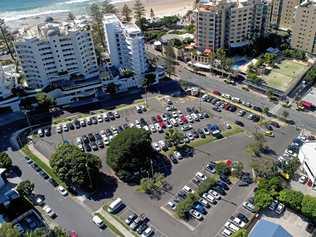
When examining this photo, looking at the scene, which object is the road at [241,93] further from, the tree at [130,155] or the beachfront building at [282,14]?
the beachfront building at [282,14]

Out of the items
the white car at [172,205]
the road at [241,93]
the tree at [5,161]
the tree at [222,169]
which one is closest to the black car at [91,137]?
the tree at [5,161]

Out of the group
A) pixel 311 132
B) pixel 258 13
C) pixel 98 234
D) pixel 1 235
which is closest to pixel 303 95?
pixel 311 132

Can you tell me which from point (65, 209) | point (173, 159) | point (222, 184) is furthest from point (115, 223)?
point (222, 184)

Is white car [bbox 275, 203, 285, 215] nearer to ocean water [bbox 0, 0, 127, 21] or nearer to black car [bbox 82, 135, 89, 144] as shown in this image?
black car [bbox 82, 135, 89, 144]

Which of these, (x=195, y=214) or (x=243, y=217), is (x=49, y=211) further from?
(x=243, y=217)

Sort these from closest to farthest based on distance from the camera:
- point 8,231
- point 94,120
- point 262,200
Answer: point 8,231
point 262,200
point 94,120

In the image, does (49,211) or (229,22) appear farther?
(229,22)
